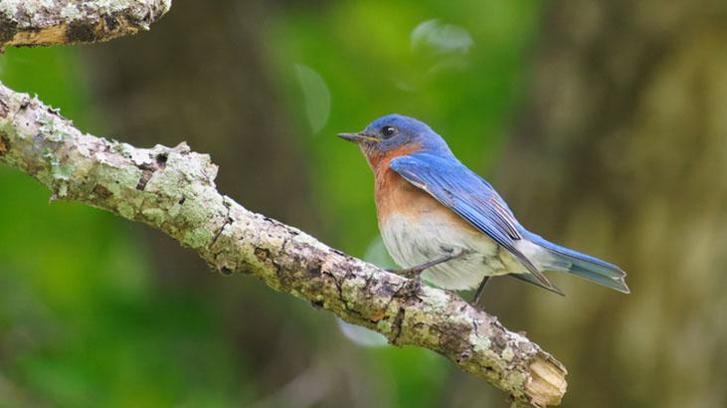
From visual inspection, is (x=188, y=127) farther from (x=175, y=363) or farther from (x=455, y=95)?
(x=455, y=95)

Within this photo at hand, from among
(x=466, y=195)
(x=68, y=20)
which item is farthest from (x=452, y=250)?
(x=68, y=20)

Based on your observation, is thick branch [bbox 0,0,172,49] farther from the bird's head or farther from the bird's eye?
the bird's eye

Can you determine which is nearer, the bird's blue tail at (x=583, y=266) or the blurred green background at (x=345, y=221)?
the bird's blue tail at (x=583, y=266)

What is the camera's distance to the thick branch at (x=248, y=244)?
2.98 m

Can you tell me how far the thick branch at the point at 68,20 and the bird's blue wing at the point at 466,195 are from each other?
1.96 m

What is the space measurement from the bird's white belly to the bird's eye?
140 centimetres

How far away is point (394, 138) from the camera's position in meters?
6.06

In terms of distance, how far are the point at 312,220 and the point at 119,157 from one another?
388cm

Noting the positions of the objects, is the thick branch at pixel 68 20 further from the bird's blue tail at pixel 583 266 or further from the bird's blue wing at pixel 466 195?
the bird's blue tail at pixel 583 266

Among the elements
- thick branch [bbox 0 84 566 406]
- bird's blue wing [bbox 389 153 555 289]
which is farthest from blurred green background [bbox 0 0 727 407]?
thick branch [bbox 0 84 566 406]

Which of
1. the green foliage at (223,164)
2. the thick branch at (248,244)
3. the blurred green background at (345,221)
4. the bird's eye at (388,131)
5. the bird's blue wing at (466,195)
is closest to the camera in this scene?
the thick branch at (248,244)

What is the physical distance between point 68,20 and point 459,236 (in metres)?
2.18

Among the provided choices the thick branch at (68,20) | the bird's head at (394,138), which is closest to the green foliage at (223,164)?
the bird's head at (394,138)

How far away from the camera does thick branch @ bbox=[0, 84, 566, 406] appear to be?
2.98 meters
